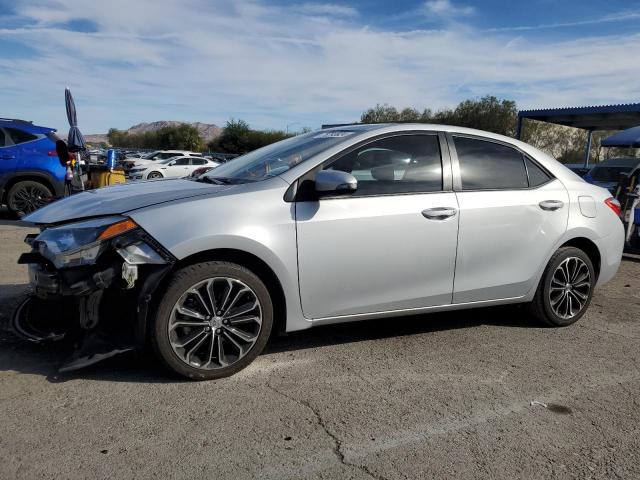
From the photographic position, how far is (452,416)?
313 centimetres

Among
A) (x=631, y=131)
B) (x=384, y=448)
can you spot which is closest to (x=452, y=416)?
(x=384, y=448)

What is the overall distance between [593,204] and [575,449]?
259 cm

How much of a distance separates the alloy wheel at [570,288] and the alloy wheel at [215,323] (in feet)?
8.61

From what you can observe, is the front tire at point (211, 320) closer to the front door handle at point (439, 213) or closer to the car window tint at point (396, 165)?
the car window tint at point (396, 165)

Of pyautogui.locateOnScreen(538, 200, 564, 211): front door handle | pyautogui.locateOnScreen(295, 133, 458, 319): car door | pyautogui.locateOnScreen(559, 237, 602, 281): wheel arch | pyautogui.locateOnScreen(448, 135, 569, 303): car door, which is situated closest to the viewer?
pyautogui.locateOnScreen(295, 133, 458, 319): car door

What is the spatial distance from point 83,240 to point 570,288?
3.83 m

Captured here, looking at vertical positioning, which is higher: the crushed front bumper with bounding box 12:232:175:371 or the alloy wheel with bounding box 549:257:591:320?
the crushed front bumper with bounding box 12:232:175:371

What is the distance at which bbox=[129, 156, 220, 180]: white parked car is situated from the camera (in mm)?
26250

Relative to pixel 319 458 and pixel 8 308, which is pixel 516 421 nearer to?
pixel 319 458

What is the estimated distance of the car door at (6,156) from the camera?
9836 millimetres

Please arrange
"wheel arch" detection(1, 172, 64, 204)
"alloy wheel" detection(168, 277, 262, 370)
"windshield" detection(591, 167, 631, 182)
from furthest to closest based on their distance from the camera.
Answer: "windshield" detection(591, 167, 631, 182)
"wheel arch" detection(1, 172, 64, 204)
"alloy wheel" detection(168, 277, 262, 370)

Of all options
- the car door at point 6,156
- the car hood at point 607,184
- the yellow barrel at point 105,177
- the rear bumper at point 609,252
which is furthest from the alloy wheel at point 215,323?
the car hood at point 607,184

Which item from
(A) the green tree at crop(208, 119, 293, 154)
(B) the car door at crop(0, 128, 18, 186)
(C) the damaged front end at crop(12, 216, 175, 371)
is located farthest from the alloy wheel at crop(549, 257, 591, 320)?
(A) the green tree at crop(208, 119, 293, 154)

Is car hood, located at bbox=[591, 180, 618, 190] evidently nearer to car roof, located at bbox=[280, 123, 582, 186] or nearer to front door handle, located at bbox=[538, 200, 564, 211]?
car roof, located at bbox=[280, 123, 582, 186]
